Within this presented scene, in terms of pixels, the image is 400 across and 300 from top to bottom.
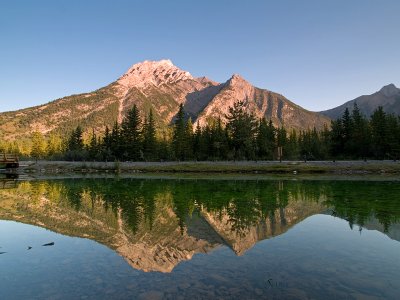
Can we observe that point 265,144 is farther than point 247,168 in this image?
Yes

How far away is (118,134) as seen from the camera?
102 metres

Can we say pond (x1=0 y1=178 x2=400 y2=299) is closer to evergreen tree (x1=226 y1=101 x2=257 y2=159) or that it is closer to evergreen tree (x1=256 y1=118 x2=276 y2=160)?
evergreen tree (x1=226 y1=101 x2=257 y2=159)

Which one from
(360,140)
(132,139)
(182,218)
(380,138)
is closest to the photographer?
(182,218)

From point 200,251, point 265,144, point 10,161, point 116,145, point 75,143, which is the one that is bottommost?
point 200,251

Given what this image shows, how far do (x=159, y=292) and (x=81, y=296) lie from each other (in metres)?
2.11

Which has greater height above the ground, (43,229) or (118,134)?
(118,134)

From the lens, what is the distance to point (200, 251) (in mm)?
12898

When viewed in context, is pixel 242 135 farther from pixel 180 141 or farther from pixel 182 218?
pixel 182 218

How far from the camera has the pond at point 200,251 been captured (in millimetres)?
8773

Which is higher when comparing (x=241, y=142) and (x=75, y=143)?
(x=75, y=143)

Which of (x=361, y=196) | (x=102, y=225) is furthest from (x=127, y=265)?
(x=361, y=196)

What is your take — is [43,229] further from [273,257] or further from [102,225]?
[273,257]

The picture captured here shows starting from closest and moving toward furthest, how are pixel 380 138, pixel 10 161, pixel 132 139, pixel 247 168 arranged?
pixel 247 168, pixel 10 161, pixel 380 138, pixel 132 139

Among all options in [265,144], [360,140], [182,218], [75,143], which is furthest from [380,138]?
[75,143]
